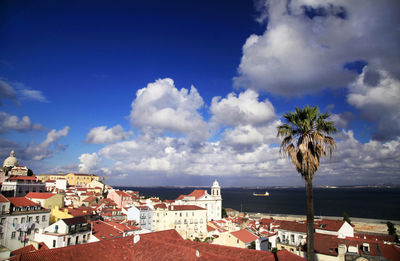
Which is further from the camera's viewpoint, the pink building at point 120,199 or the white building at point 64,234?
the pink building at point 120,199

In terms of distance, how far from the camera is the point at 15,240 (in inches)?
1752

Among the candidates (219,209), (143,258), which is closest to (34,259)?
(143,258)

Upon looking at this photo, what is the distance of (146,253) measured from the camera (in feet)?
87.0

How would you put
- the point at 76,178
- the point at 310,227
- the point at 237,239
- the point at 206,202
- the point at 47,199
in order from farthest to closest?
1. the point at 76,178
2. the point at 206,202
3. the point at 47,199
4. the point at 237,239
5. the point at 310,227

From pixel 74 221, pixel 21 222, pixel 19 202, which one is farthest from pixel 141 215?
pixel 74 221

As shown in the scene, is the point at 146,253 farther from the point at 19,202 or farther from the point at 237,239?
the point at 19,202

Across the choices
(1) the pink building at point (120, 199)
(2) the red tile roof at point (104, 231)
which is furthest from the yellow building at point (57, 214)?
(1) the pink building at point (120, 199)

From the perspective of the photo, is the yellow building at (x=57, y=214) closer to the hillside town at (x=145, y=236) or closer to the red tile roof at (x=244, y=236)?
the hillside town at (x=145, y=236)

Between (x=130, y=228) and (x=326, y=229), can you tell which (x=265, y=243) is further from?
(x=130, y=228)

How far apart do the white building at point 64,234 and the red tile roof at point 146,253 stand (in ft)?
50.2

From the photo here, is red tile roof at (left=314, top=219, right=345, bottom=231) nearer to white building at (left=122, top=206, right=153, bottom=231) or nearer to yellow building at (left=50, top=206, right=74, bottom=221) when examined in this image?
white building at (left=122, top=206, right=153, bottom=231)

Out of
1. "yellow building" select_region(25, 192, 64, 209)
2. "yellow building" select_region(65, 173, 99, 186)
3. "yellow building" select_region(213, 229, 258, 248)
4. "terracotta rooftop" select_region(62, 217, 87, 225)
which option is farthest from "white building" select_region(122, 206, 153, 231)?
"yellow building" select_region(65, 173, 99, 186)

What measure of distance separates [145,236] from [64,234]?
15.1 meters

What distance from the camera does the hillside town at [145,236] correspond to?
83.9ft
